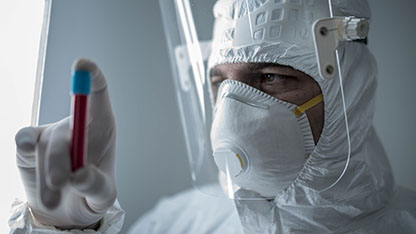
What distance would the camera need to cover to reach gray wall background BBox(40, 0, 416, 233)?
1.35 m

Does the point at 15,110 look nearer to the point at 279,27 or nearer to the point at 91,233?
the point at 91,233

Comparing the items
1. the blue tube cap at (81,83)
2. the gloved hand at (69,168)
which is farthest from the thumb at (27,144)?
the blue tube cap at (81,83)

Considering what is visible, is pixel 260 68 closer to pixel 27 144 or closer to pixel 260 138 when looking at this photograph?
pixel 260 138

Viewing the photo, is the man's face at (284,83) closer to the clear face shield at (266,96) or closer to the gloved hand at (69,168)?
the clear face shield at (266,96)

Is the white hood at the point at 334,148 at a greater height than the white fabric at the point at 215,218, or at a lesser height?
greater

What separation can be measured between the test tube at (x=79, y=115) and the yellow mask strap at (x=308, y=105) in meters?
0.64

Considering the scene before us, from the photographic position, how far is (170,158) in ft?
5.82

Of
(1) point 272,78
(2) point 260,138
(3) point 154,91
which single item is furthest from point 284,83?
(3) point 154,91

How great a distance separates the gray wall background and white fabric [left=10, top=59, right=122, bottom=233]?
0.47 meters

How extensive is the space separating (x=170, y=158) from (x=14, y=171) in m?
0.93

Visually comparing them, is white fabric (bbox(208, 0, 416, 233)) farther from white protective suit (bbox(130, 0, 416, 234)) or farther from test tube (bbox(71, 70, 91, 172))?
test tube (bbox(71, 70, 91, 172))

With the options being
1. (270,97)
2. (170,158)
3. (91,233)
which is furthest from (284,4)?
(170,158)

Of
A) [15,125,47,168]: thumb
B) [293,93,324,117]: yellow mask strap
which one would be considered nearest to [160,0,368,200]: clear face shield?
[293,93,324,117]: yellow mask strap

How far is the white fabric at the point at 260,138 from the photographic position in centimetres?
97
